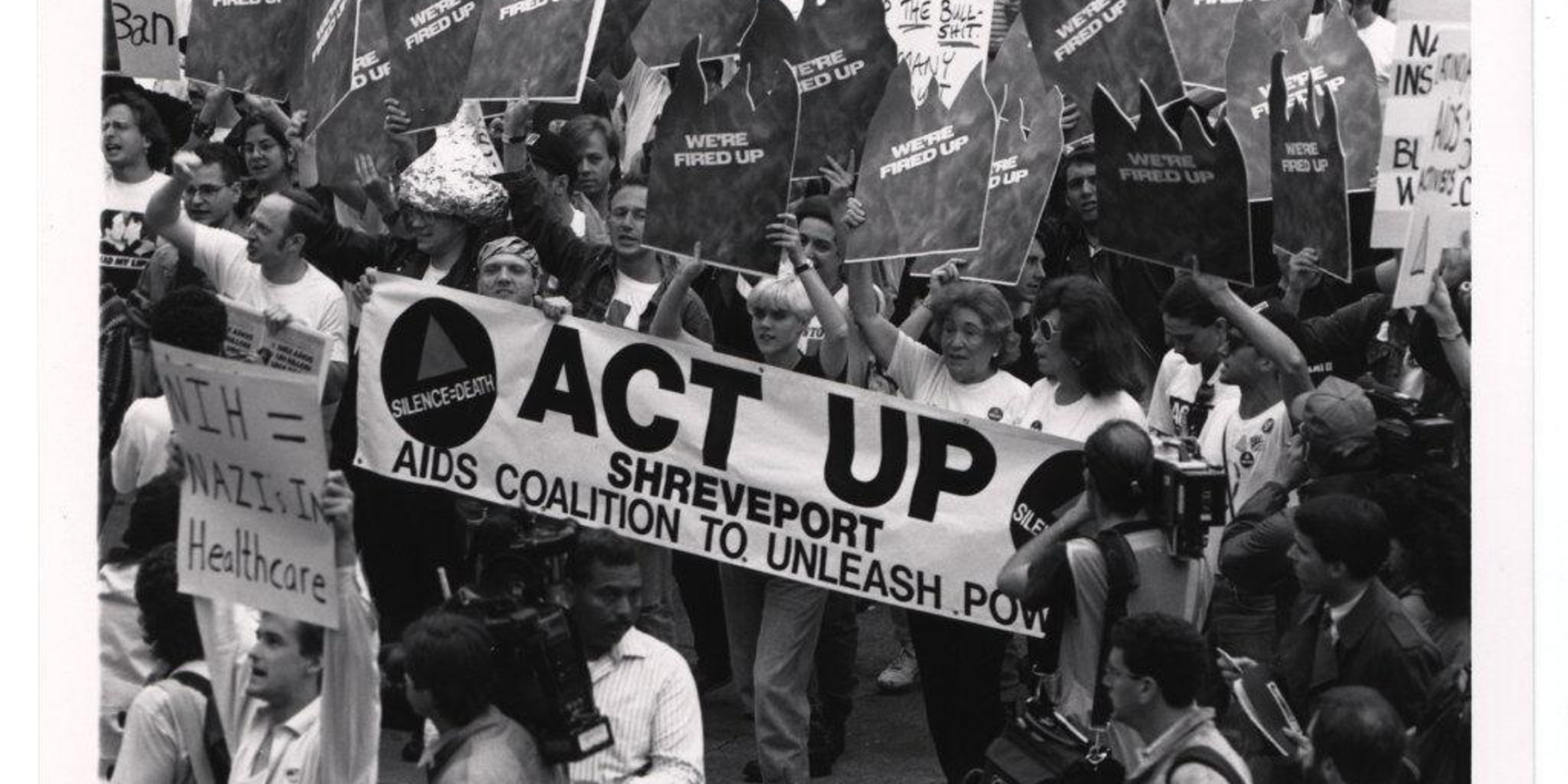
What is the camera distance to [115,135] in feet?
35.3

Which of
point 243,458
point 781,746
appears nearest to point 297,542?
point 243,458

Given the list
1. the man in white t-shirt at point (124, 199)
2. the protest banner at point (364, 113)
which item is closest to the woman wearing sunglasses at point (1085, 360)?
the protest banner at point (364, 113)

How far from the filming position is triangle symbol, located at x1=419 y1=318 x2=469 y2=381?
30.5ft

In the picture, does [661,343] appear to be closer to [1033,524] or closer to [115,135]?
[1033,524]

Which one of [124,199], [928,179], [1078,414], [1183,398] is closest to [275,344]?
[1078,414]

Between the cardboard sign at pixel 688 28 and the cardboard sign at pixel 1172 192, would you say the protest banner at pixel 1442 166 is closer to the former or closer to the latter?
the cardboard sign at pixel 1172 192

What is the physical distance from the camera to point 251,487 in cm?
654

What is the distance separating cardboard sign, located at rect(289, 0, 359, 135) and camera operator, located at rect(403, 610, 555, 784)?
486cm

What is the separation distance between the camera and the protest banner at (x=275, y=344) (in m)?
6.86

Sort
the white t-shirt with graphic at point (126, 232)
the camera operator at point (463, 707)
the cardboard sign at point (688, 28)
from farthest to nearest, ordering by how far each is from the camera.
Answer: the cardboard sign at point (688, 28) → the white t-shirt with graphic at point (126, 232) → the camera operator at point (463, 707)

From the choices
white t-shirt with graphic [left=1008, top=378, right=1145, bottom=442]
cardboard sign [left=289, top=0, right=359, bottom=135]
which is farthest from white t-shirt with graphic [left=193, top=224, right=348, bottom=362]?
white t-shirt with graphic [left=1008, top=378, right=1145, bottom=442]

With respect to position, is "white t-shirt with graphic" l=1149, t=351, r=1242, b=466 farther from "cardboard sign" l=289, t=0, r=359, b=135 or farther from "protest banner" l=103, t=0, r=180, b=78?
"protest banner" l=103, t=0, r=180, b=78

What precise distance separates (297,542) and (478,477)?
9.36 ft

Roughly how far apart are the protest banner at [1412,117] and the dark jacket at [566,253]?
2.58 meters
